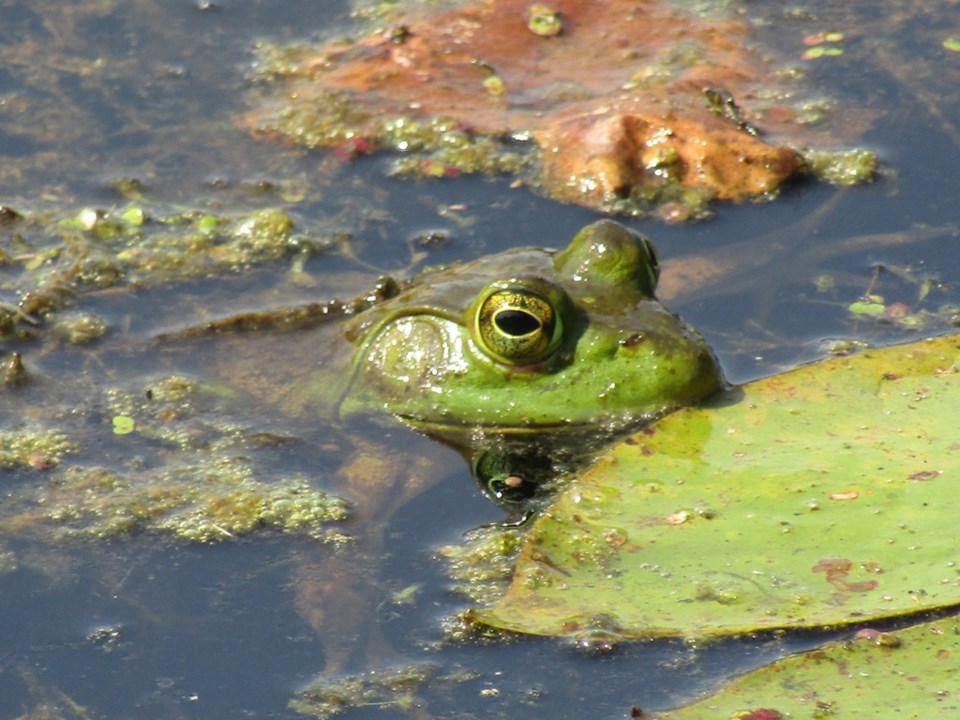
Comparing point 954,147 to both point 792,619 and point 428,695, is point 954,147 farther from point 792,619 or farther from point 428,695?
point 428,695

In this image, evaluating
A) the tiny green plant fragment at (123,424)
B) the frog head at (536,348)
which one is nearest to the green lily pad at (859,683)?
the frog head at (536,348)

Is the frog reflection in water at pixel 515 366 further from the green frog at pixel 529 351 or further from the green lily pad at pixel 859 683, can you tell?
the green lily pad at pixel 859 683

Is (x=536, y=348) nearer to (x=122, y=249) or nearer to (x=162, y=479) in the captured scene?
(x=162, y=479)

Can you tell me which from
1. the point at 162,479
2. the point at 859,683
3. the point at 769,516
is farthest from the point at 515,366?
the point at 859,683

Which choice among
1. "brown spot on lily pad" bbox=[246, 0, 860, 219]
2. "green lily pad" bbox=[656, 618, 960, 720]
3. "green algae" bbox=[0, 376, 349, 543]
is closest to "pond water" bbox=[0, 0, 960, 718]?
"green algae" bbox=[0, 376, 349, 543]

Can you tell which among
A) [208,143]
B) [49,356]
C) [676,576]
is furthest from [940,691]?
[208,143]

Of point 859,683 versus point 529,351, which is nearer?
point 859,683

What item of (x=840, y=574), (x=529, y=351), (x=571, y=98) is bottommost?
(x=840, y=574)
